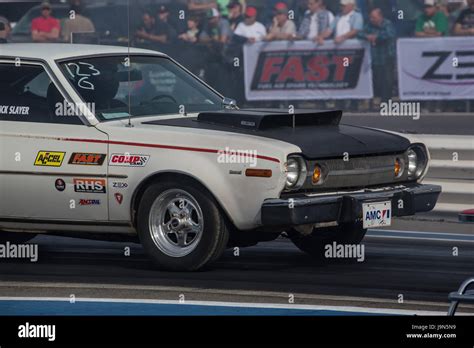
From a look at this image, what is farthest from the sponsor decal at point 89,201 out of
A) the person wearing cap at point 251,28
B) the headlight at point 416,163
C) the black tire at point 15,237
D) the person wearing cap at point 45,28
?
the person wearing cap at point 45,28

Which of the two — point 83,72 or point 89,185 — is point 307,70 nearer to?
point 83,72

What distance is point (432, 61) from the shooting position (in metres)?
19.0

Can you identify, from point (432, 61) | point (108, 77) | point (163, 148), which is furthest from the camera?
point (432, 61)

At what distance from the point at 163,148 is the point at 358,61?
11.1m

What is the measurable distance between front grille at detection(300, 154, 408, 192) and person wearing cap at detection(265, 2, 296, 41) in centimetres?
1065

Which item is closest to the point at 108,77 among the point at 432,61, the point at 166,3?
the point at 432,61

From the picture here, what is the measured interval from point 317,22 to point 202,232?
11.2 m

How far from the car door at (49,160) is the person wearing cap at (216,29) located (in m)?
11.0

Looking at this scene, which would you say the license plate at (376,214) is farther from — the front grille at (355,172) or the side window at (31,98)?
the side window at (31,98)

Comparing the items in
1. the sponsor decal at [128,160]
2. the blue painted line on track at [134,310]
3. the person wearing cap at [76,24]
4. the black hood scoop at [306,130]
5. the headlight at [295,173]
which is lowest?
the blue painted line on track at [134,310]

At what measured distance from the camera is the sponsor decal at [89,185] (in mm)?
9109

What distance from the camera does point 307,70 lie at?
20016 mm

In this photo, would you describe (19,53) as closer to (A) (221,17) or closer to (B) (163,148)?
(B) (163,148)

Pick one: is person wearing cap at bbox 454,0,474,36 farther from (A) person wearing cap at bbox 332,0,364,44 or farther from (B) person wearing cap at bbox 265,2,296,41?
(B) person wearing cap at bbox 265,2,296,41
